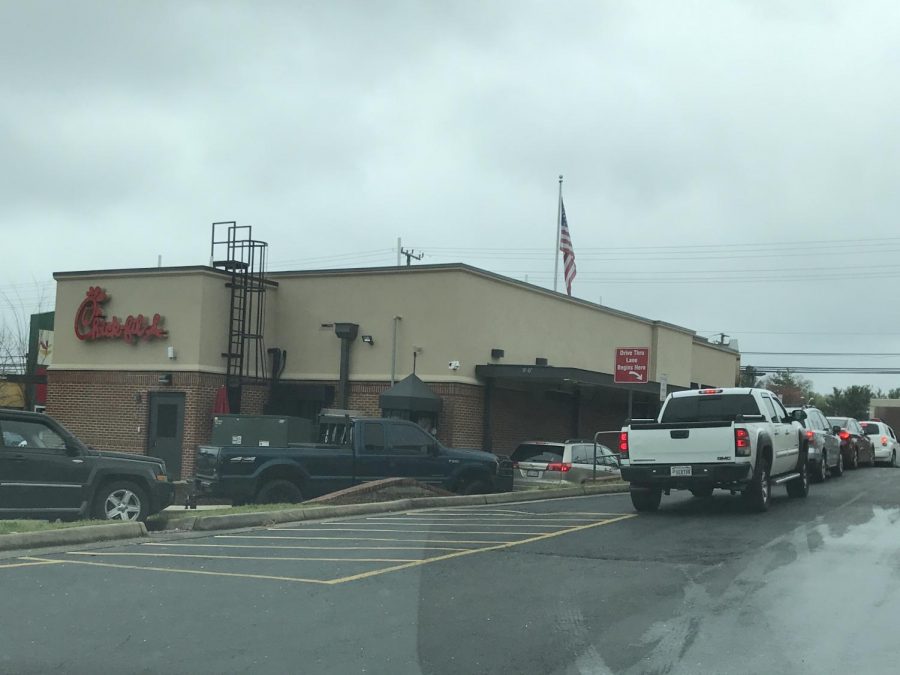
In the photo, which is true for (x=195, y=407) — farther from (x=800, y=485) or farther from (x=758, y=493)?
(x=758, y=493)

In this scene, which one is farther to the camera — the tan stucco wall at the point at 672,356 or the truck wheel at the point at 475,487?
the tan stucco wall at the point at 672,356

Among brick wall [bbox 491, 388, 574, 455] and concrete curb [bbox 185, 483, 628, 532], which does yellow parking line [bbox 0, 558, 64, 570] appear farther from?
brick wall [bbox 491, 388, 574, 455]

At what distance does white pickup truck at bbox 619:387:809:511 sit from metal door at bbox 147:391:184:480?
14814 millimetres

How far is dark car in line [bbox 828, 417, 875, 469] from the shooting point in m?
28.8

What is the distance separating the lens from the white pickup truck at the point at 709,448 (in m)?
15.6

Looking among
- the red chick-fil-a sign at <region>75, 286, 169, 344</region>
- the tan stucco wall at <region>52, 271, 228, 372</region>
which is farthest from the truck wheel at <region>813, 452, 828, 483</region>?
the red chick-fil-a sign at <region>75, 286, 169, 344</region>

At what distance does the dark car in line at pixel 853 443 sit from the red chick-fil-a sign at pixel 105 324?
1828 cm

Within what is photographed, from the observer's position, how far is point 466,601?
908 cm

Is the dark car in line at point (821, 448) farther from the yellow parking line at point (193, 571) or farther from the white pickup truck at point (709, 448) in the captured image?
the yellow parking line at point (193, 571)

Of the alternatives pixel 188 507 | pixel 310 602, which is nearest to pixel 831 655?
pixel 310 602

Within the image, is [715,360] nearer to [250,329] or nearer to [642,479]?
[250,329]

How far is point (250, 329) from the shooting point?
29.1m

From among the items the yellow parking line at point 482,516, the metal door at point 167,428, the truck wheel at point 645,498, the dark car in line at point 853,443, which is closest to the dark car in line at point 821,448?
the dark car in line at point 853,443

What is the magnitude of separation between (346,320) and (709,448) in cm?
1525
